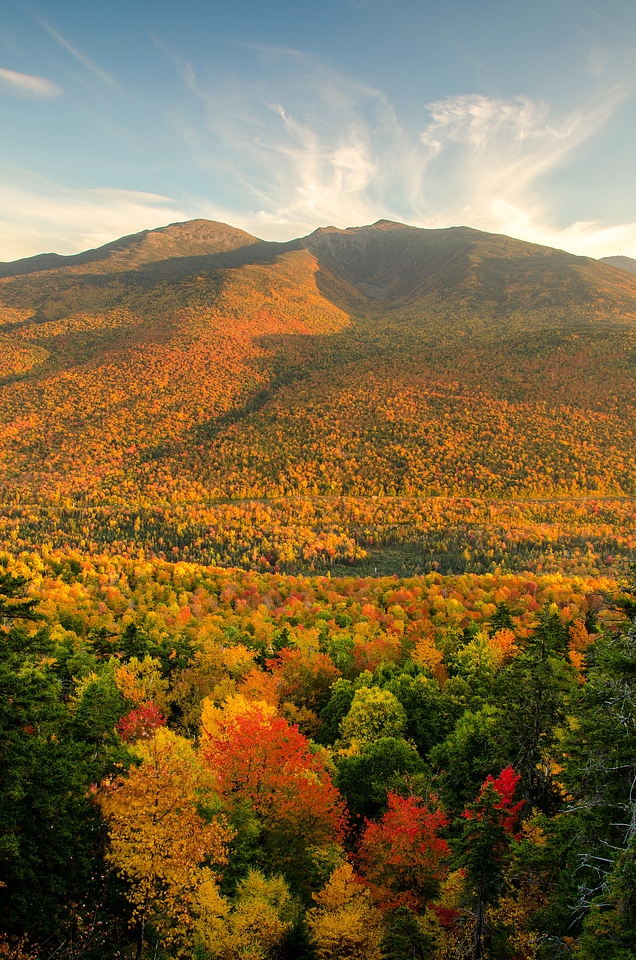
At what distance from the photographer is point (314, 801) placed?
94.0 ft

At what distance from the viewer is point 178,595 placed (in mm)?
81312

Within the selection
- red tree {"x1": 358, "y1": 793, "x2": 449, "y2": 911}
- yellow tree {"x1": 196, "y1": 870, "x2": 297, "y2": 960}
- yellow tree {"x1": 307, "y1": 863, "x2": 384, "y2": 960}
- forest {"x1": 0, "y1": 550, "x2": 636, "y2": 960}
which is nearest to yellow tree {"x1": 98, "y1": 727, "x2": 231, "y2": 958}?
forest {"x1": 0, "y1": 550, "x2": 636, "y2": 960}

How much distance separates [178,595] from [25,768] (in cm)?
6684

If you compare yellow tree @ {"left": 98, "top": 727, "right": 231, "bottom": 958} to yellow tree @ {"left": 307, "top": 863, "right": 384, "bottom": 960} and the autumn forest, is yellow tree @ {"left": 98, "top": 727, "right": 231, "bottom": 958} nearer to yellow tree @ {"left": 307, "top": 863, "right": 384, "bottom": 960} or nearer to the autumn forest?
the autumn forest

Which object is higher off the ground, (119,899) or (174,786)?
(174,786)

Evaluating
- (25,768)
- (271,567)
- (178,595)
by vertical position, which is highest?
(25,768)

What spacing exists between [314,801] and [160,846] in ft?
34.5

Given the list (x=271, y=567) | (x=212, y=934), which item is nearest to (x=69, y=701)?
(x=212, y=934)

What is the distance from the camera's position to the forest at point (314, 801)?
16.0 metres

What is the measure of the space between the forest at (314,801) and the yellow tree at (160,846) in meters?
0.10

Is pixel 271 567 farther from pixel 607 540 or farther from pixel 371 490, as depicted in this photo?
pixel 607 540

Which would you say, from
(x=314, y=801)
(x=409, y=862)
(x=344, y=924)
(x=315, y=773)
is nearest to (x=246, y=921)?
(x=344, y=924)

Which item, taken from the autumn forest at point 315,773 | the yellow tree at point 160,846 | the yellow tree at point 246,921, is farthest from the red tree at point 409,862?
the yellow tree at point 160,846

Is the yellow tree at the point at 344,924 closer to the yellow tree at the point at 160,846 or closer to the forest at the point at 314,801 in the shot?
the forest at the point at 314,801
